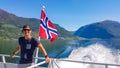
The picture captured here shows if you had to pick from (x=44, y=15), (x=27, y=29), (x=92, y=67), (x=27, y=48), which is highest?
(x=44, y=15)

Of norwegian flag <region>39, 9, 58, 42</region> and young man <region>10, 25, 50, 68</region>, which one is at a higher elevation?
norwegian flag <region>39, 9, 58, 42</region>

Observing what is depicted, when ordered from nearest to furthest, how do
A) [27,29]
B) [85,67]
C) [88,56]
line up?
[27,29] < [85,67] < [88,56]

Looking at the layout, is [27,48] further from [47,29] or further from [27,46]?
[47,29]

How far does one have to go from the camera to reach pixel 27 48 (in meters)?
6.45

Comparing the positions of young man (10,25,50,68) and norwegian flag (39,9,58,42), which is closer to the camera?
young man (10,25,50,68)

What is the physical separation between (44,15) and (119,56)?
21.7 ft

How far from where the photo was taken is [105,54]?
14062 mm

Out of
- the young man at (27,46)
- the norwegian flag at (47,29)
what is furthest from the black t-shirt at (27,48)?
the norwegian flag at (47,29)

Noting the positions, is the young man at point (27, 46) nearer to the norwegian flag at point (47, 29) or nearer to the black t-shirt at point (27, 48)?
the black t-shirt at point (27, 48)

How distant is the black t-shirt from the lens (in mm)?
6383

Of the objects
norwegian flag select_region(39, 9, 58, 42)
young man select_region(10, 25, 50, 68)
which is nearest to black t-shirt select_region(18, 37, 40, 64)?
young man select_region(10, 25, 50, 68)

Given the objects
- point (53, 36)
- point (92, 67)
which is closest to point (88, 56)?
point (92, 67)

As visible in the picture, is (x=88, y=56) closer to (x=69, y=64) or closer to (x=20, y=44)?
(x=69, y=64)

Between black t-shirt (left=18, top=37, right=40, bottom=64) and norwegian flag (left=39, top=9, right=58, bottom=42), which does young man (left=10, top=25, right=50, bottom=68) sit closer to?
black t-shirt (left=18, top=37, right=40, bottom=64)
